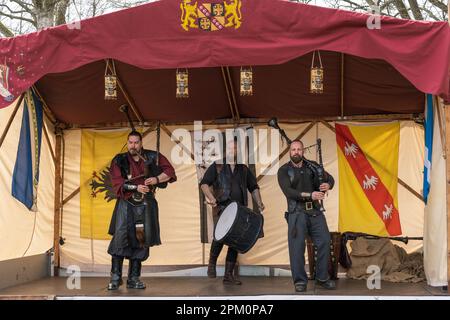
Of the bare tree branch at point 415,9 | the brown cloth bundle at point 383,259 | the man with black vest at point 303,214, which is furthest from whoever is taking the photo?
the bare tree branch at point 415,9

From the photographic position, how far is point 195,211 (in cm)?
709

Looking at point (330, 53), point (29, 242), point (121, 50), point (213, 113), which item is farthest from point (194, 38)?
point (29, 242)

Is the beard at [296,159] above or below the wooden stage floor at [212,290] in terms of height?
above

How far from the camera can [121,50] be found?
5082mm

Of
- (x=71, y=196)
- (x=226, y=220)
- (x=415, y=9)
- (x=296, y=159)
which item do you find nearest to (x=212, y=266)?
(x=226, y=220)

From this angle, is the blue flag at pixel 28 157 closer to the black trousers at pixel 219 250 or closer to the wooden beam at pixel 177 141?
the wooden beam at pixel 177 141

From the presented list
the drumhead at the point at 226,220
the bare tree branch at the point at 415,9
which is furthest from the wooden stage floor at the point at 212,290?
the bare tree branch at the point at 415,9

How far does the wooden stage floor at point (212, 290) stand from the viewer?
4.98 metres

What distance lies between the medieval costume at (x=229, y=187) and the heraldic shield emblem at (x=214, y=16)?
5.65ft

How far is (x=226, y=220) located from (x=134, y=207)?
0.93 m

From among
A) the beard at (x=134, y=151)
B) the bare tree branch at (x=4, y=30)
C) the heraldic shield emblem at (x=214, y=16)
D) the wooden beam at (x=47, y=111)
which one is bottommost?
the beard at (x=134, y=151)

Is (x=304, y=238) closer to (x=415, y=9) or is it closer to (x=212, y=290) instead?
(x=212, y=290)

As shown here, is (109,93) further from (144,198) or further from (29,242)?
(29,242)

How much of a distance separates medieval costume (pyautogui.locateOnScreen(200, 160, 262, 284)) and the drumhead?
0.71ft
